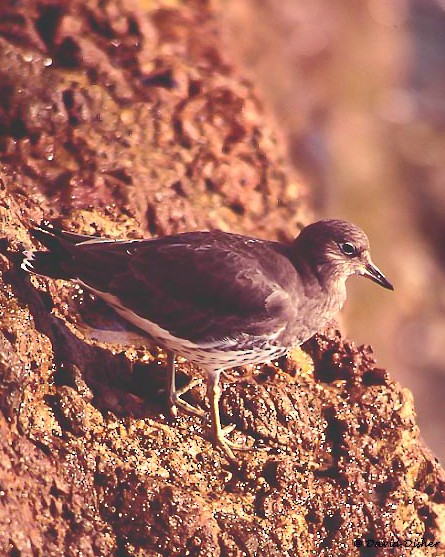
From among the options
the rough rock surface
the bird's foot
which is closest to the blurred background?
the rough rock surface

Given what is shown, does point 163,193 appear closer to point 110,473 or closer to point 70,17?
point 70,17

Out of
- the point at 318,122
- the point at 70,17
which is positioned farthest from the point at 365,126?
the point at 70,17

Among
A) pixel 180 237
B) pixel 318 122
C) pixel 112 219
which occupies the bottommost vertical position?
pixel 318 122

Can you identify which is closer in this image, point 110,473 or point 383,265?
point 110,473

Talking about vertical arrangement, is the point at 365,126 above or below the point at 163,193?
below

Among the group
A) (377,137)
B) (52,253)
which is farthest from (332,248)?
(377,137)

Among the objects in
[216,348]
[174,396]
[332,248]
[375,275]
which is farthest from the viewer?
[375,275]

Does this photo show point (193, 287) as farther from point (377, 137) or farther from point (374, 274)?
point (377, 137)
